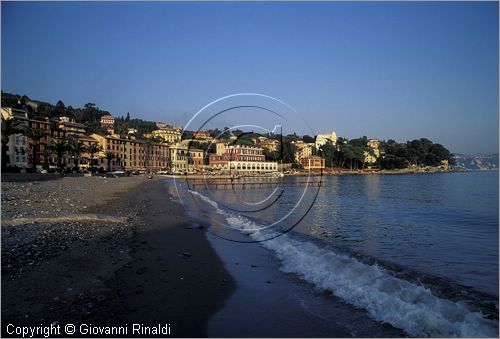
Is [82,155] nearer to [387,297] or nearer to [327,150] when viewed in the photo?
[327,150]

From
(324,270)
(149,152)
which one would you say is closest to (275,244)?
(324,270)

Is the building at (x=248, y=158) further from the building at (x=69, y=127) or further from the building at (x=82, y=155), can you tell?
the building at (x=69, y=127)

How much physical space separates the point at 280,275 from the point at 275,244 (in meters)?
4.68

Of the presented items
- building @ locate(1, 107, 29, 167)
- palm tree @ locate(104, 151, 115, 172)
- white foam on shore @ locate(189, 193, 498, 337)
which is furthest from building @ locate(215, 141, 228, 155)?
palm tree @ locate(104, 151, 115, 172)

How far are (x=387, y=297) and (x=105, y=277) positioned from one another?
21.9ft

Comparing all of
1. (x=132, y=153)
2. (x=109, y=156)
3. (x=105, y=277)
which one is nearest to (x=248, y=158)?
(x=105, y=277)

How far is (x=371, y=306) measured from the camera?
328 inches

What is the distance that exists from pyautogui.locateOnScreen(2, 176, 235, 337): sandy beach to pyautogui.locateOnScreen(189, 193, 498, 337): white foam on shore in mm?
2791

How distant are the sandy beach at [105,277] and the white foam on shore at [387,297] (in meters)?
Result: 2.79

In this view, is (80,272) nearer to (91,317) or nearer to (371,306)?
(91,317)

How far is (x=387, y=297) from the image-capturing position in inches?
344

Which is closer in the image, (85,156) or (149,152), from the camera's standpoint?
(85,156)

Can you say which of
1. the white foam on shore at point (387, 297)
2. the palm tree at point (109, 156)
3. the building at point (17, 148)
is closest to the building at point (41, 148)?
the building at point (17, 148)

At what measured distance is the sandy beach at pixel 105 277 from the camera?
270 inches
